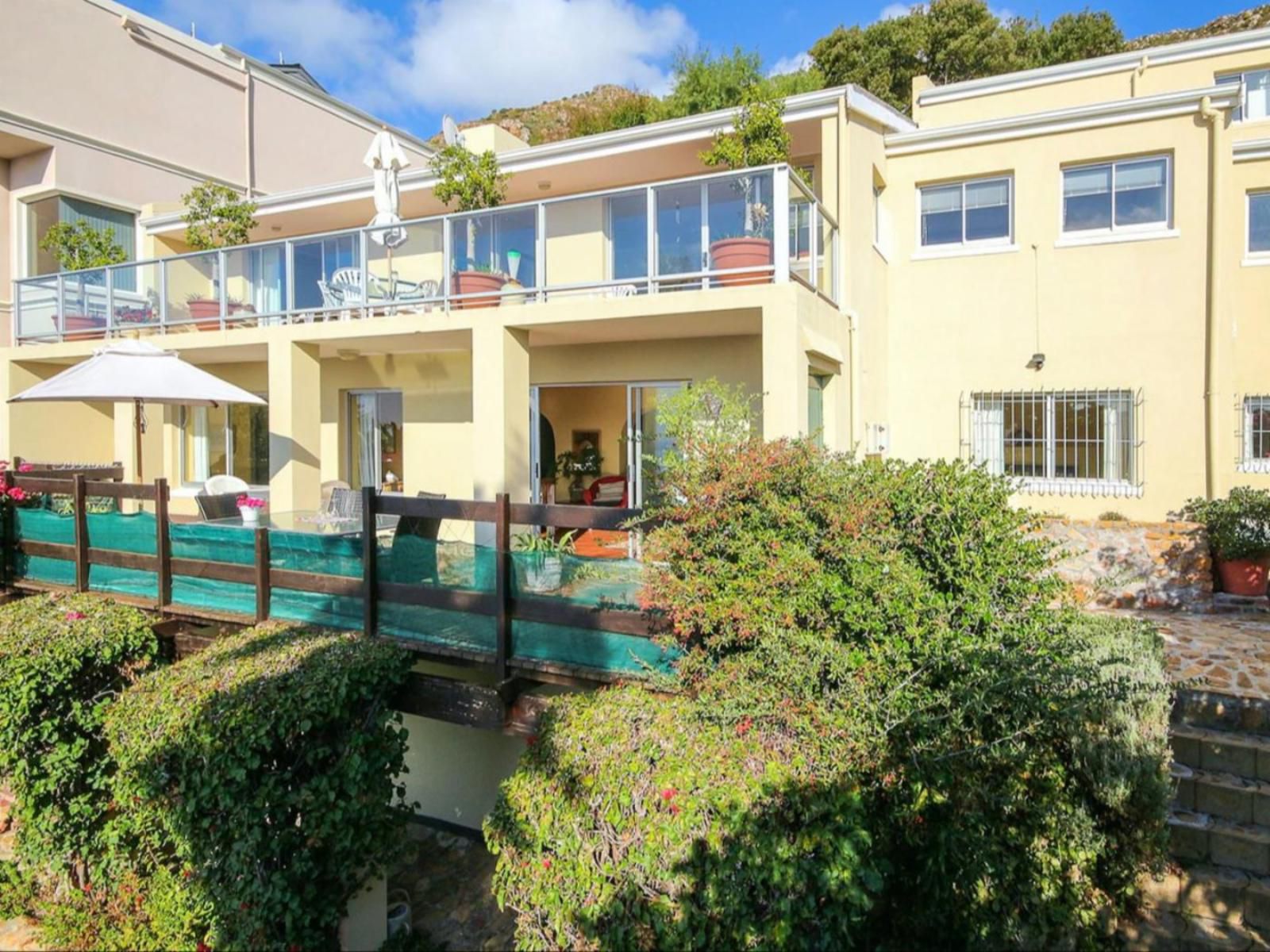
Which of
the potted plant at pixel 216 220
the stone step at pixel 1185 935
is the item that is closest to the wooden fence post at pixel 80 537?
the potted plant at pixel 216 220

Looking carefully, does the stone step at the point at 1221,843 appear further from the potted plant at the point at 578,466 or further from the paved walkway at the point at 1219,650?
the potted plant at the point at 578,466

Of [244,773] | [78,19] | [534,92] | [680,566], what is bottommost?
[244,773]

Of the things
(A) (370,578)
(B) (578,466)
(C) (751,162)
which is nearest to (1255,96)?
(C) (751,162)

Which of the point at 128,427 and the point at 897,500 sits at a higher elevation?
the point at 128,427

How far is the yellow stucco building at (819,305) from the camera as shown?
30.2 feet

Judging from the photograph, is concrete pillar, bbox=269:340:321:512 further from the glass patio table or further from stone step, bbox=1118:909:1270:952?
stone step, bbox=1118:909:1270:952

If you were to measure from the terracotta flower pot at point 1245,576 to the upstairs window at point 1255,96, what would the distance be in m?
10.1

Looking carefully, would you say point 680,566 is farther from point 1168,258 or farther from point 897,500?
point 1168,258

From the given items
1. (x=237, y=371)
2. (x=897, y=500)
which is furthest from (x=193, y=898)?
(x=237, y=371)

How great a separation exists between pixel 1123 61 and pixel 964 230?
19.8 feet

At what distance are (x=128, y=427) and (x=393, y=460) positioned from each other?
4.37 meters

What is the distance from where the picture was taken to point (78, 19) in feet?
47.9

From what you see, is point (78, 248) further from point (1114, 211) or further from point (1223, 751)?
point (1223, 751)

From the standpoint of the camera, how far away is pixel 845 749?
3.39 meters
